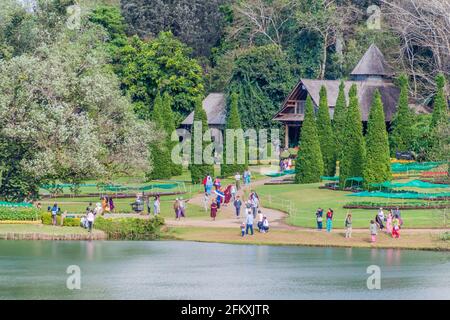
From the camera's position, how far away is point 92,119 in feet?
248

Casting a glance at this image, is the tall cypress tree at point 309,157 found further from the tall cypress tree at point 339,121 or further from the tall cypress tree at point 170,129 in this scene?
the tall cypress tree at point 170,129

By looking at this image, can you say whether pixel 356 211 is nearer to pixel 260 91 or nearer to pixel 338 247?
pixel 338 247

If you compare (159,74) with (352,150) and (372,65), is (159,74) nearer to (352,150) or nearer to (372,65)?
(372,65)

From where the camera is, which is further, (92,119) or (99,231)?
(92,119)

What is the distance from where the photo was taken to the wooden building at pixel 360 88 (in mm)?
108312

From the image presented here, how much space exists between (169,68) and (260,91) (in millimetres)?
10028

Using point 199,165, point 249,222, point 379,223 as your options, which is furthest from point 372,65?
point 249,222

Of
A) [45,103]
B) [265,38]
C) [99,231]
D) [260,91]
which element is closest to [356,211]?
[99,231]

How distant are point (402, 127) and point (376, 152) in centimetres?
2043

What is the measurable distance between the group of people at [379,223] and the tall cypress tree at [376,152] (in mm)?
10905

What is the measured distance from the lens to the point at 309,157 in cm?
8731
